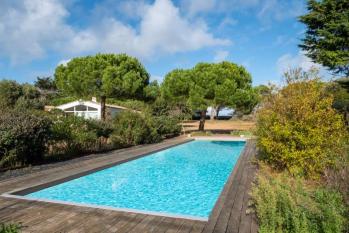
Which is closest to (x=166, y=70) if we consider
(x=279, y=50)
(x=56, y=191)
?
(x=279, y=50)

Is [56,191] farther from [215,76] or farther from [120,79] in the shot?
[215,76]

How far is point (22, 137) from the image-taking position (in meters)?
9.12

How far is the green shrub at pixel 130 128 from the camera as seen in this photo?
15.3 meters

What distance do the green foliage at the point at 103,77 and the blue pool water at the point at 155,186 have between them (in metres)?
8.67

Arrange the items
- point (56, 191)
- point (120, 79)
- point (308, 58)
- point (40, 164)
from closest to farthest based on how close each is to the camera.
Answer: point (56, 191) → point (40, 164) → point (308, 58) → point (120, 79)

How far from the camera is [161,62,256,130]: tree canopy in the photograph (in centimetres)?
2303

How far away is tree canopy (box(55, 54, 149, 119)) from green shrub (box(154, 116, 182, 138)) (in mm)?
2817

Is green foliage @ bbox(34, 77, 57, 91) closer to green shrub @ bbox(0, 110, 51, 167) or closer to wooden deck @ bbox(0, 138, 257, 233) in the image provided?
green shrub @ bbox(0, 110, 51, 167)

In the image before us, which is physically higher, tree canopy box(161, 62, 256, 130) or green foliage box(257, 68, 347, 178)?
tree canopy box(161, 62, 256, 130)

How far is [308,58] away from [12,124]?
16031 millimetres

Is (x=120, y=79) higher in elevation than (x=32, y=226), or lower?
higher

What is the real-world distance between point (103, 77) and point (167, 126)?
5886 mm

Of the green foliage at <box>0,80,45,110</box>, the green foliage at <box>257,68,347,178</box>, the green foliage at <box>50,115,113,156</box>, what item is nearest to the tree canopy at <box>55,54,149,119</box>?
the green foliage at <box>50,115,113,156</box>

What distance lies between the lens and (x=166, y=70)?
26938 millimetres
